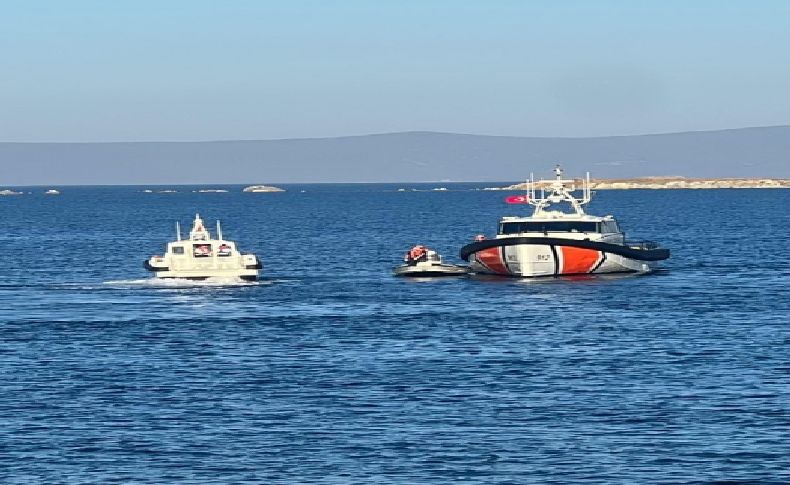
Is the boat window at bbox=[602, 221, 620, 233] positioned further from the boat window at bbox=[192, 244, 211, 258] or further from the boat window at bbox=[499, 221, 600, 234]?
the boat window at bbox=[192, 244, 211, 258]

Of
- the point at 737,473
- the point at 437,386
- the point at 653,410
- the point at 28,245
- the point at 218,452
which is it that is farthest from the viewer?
the point at 28,245

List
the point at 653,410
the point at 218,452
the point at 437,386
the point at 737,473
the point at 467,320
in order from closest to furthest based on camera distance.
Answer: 1. the point at 737,473
2. the point at 218,452
3. the point at 653,410
4. the point at 437,386
5. the point at 467,320

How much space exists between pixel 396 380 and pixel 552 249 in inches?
1720

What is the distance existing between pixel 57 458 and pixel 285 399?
9.65 meters

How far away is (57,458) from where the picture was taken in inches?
1537

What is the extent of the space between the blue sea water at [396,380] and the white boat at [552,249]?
2213 millimetres

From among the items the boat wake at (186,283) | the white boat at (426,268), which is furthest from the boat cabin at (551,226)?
the boat wake at (186,283)

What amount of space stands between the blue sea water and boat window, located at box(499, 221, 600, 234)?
4.04 m

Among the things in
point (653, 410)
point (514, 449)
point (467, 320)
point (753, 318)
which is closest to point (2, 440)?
point (514, 449)

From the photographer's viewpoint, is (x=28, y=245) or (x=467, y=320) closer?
(x=467, y=320)

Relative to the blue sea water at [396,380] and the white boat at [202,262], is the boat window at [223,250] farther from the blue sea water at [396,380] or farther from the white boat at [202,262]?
the blue sea water at [396,380]

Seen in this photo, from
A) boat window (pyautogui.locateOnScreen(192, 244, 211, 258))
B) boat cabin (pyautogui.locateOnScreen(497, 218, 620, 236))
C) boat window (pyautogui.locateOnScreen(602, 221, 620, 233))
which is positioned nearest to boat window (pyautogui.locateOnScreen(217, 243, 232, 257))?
boat window (pyautogui.locateOnScreen(192, 244, 211, 258))

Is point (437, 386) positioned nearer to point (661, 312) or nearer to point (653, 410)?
point (653, 410)

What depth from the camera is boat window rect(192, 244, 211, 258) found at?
302 feet
